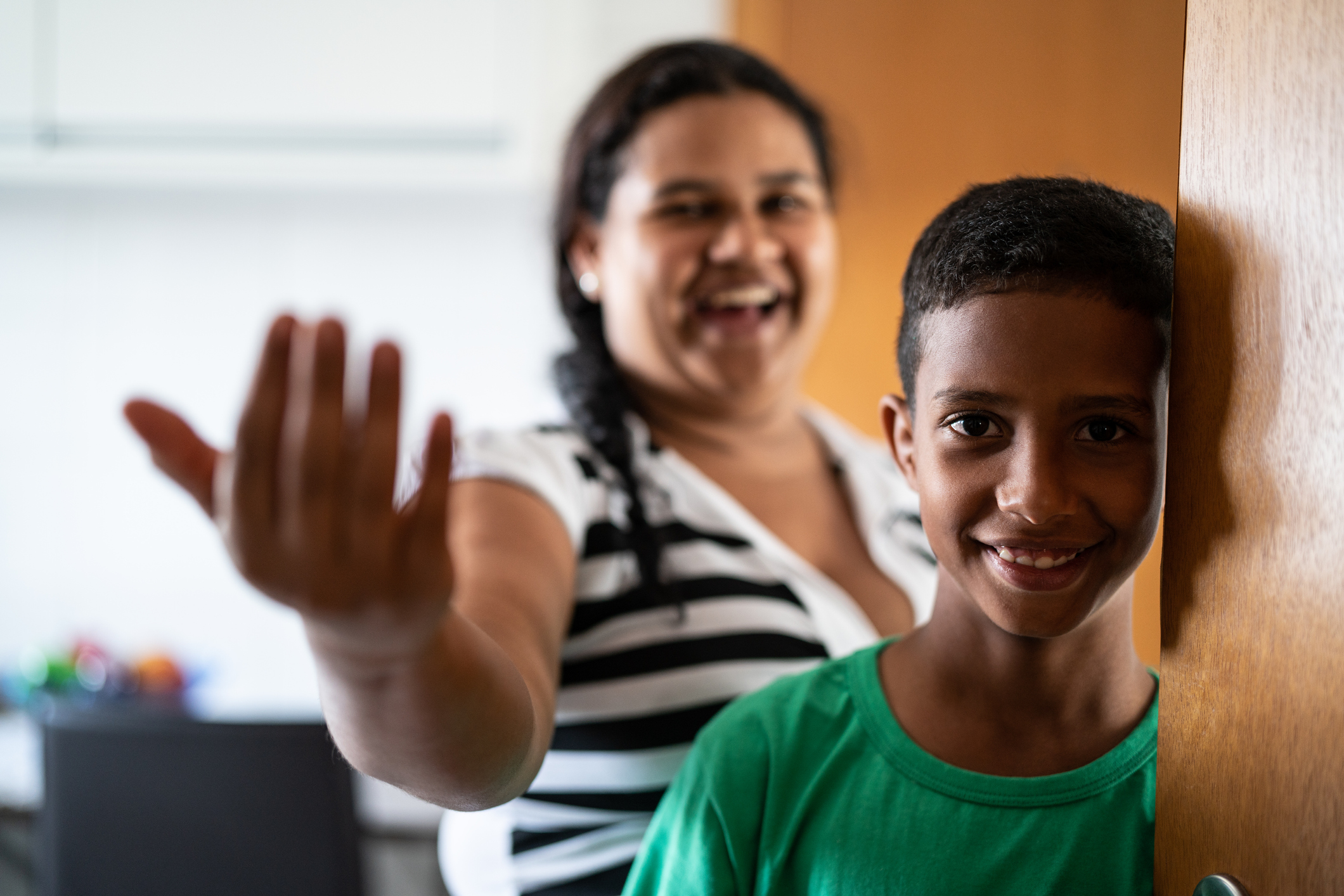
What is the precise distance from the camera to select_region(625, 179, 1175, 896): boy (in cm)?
51

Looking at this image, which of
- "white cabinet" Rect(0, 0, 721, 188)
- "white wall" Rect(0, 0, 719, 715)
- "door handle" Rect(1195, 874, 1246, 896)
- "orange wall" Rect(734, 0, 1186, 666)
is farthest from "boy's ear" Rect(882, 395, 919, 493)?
"white wall" Rect(0, 0, 719, 715)

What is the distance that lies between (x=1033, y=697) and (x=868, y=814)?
0.11 meters

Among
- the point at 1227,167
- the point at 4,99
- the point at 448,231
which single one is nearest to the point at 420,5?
the point at 448,231

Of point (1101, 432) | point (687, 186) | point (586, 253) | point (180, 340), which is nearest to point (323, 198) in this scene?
point (180, 340)

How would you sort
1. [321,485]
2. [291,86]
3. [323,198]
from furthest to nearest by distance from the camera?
[323,198] → [291,86] → [321,485]

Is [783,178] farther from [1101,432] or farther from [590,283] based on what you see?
[1101,432]

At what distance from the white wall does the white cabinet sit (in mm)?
487

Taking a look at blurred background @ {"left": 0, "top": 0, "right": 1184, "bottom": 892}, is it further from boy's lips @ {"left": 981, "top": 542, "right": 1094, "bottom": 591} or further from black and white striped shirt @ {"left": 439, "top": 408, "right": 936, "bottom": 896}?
black and white striped shirt @ {"left": 439, "top": 408, "right": 936, "bottom": 896}

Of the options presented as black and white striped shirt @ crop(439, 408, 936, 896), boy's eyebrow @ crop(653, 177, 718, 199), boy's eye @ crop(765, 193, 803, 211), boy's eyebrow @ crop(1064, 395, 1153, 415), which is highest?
boy's eyebrow @ crop(653, 177, 718, 199)

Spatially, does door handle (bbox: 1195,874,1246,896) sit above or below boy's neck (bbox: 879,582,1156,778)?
below

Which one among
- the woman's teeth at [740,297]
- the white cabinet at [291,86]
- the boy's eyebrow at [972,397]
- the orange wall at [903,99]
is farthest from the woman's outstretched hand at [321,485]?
the white cabinet at [291,86]

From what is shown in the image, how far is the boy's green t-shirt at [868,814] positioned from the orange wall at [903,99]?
788 mm

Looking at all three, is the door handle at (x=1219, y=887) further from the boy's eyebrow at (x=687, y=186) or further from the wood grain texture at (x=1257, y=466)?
the boy's eyebrow at (x=687, y=186)

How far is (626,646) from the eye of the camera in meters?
0.93
